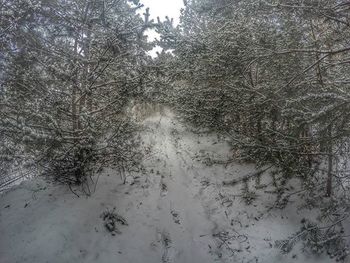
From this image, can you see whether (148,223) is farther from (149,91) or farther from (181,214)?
(149,91)

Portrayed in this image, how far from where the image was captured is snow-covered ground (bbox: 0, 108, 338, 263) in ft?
23.3

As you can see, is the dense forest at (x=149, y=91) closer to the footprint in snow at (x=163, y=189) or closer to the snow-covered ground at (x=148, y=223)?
the snow-covered ground at (x=148, y=223)

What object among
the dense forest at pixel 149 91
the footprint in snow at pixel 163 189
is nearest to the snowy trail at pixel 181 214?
the footprint in snow at pixel 163 189

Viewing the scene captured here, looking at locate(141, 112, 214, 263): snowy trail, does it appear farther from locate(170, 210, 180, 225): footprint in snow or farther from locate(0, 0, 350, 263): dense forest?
locate(0, 0, 350, 263): dense forest

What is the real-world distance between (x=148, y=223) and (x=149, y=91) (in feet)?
11.8

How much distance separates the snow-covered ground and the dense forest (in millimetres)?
295

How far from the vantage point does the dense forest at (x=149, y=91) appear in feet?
22.1

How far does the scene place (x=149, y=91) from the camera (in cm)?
872

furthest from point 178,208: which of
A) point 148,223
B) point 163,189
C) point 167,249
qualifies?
point 167,249

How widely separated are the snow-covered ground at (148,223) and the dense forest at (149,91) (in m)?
0.30

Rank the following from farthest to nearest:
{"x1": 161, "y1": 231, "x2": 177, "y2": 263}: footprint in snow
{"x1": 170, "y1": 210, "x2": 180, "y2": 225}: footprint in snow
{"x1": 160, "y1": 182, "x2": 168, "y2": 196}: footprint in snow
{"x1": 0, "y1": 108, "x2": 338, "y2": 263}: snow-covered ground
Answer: {"x1": 160, "y1": 182, "x2": 168, "y2": 196}: footprint in snow → {"x1": 170, "y1": 210, "x2": 180, "y2": 225}: footprint in snow → {"x1": 161, "y1": 231, "x2": 177, "y2": 263}: footprint in snow → {"x1": 0, "y1": 108, "x2": 338, "y2": 263}: snow-covered ground

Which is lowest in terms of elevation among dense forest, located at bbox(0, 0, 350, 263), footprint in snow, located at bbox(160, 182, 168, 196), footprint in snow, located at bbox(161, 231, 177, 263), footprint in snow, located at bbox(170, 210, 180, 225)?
footprint in snow, located at bbox(161, 231, 177, 263)

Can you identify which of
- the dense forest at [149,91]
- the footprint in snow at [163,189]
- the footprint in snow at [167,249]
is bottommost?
the footprint in snow at [167,249]

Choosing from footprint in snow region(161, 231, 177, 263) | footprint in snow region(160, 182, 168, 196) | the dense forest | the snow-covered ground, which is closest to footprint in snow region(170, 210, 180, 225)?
the snow-covered ground
